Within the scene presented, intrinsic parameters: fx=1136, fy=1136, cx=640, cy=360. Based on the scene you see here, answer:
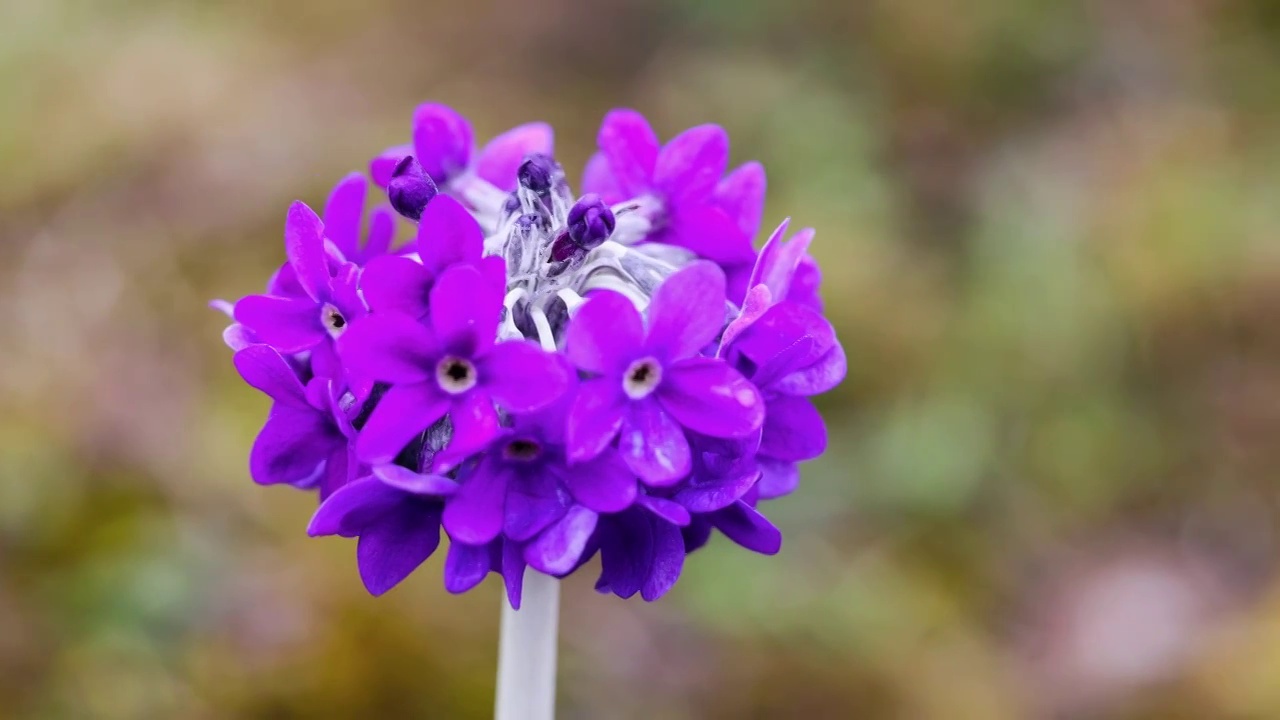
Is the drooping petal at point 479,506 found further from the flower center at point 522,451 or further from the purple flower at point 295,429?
the purple flower at point 295,429

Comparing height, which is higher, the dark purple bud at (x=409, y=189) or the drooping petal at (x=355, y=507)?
the dark purple bud at (x=409, y=189)

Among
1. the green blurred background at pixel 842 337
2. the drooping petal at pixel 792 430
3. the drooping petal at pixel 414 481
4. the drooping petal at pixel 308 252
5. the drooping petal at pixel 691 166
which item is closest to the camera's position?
the drooping petal at pixel 414 481

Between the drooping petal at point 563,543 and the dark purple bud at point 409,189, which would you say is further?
the dark purple bud at point 409,189

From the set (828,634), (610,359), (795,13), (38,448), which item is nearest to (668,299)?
(610,359)

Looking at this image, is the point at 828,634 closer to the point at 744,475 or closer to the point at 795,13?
the point at 744,475

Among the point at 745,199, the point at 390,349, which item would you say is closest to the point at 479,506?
the point at 390,349

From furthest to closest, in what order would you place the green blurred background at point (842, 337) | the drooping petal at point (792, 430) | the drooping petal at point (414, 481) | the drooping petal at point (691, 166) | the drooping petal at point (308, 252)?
the green blurred background at point (842, 337), the drooping petal at point (691, 166), the drooping petal at point (792, 430), the drooping petal at point (308, 252), the drooping petal at point (414, 481)

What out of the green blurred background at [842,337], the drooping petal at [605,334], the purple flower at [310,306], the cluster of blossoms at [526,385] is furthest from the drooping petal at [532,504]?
the green blurred background at [842,337]

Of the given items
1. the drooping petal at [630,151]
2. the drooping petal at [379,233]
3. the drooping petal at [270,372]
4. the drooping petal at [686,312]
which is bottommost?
the drooping petal at [270,372]
